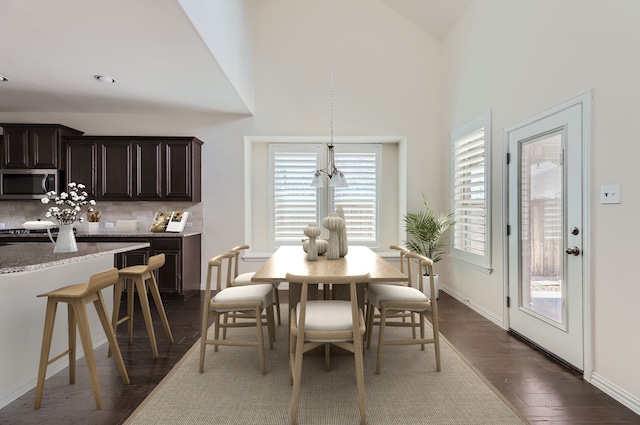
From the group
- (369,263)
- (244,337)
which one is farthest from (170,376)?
(369,263)

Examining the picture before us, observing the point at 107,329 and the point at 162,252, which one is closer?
the point at 107,329

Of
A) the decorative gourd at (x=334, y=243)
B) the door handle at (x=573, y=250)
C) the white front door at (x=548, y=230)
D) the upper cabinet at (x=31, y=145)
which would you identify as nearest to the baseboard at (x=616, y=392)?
the white front door at (x=548, y=230)

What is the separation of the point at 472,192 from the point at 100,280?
3930 millimetres

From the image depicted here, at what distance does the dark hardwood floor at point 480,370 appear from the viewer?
78.1 inches

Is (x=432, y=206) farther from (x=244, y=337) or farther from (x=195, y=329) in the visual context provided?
(x=195, y=329)

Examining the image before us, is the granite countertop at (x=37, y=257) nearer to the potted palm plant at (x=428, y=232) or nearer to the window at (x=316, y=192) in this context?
the window at (x=316, y=192)

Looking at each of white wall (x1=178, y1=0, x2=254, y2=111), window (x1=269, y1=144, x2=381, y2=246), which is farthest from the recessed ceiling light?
window (x1=269, y1=144, x2=381, y2=246)

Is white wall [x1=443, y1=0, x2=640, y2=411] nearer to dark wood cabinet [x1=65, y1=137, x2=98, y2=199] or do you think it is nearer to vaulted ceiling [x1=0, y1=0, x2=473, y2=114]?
vaulted ceiling [x1=0, y1=0, x2=473, y2=114]

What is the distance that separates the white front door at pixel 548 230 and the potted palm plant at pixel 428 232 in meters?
1.12

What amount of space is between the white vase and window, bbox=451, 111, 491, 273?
13.3ft

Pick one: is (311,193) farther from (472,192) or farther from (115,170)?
(115,170)

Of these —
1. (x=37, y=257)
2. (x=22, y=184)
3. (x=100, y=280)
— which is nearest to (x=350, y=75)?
(x=100, y=280)

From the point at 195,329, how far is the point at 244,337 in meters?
0.60

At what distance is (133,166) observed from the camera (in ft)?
15.4
